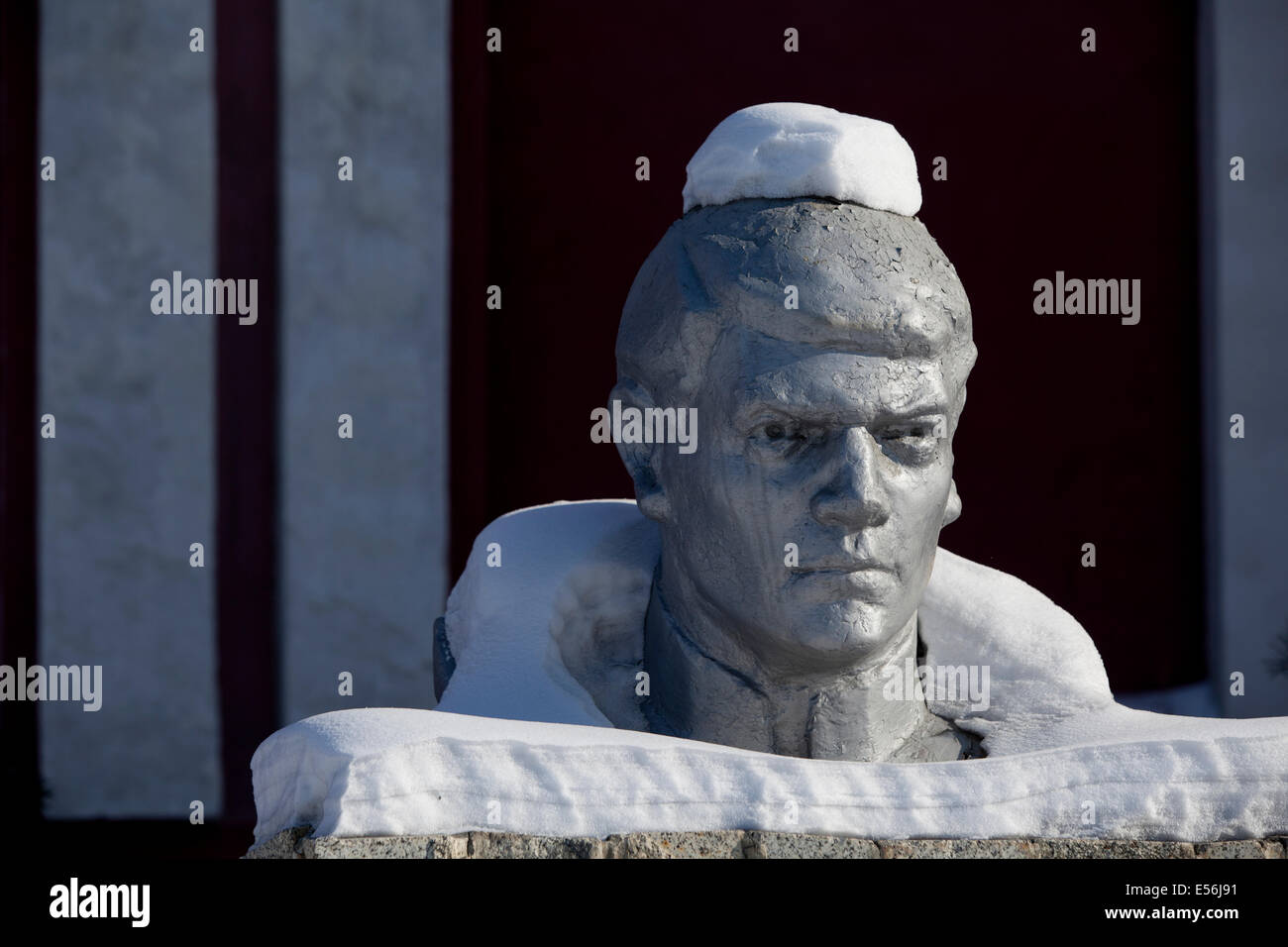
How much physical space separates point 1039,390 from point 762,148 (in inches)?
105

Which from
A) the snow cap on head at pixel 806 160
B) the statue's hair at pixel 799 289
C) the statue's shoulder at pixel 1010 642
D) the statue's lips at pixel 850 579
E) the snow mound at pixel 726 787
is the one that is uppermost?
the snow cap on head at pixel 806 160

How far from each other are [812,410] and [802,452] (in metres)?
0.08

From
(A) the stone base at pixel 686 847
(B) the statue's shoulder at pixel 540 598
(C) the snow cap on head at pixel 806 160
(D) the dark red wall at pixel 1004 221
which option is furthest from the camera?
(D) the dark red wall at pixel 1004 221

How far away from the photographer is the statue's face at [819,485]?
9.47ft

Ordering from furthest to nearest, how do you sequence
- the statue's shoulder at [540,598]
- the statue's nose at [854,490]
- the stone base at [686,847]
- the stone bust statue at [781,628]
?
the statue's shoulder at [540,598] → the statue's nose at [854,490] → the stone bust statue at [781,628] → the stone base at [686,847]

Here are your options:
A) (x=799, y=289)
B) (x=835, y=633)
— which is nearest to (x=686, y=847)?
(x=835, y=633)

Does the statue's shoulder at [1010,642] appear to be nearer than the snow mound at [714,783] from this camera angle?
No

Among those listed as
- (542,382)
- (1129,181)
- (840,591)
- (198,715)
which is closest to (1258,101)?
(1129,181)

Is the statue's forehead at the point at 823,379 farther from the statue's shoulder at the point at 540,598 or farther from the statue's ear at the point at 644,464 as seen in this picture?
the statue's shoulder at the point at 540,598

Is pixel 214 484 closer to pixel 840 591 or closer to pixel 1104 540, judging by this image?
pixel 1104 540

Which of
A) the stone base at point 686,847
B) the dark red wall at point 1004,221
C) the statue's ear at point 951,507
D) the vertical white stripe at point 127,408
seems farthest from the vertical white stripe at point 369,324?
the stone base at point 686,847

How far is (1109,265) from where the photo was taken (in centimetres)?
550

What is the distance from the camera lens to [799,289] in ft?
9.53

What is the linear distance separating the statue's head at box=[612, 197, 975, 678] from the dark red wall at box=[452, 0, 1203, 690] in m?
2.48
